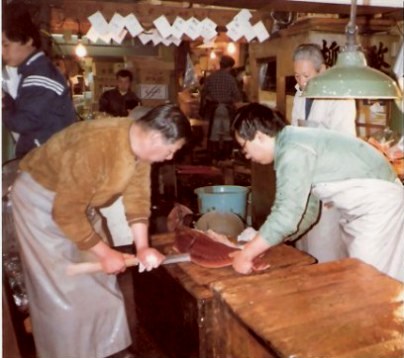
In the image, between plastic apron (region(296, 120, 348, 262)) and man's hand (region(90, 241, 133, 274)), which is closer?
man's hand (region(90, 241, 133, 274))

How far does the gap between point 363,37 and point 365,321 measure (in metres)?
6.79

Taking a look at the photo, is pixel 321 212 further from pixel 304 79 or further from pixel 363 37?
pixel 363 37

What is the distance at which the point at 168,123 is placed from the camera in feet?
9.36

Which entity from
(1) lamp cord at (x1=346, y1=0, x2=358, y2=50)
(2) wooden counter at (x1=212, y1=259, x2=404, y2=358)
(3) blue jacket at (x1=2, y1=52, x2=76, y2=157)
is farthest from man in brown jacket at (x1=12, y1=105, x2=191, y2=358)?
(1) lamp cord at (x1=346, y1=0, x2=358, y2=50)

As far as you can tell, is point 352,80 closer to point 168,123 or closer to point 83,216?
point 168,123

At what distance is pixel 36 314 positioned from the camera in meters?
3.25

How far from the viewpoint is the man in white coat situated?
4227 mm

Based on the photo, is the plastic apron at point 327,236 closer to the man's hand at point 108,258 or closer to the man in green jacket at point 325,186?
the man in green jacket at point 325,186

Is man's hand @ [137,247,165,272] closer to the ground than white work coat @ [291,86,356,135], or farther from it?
closer to the ground

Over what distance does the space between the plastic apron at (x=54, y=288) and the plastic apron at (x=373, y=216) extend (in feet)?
5.95

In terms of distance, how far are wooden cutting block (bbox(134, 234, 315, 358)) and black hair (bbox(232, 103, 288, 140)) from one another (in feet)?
2.98

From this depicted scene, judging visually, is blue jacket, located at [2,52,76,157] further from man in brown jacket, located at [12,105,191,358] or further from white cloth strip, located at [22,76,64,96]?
man in brown jacket, located at [12,105,191,358]

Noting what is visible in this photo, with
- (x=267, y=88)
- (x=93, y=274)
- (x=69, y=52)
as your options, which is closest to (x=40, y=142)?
(x=93, y=274)

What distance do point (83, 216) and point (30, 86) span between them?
1163 mm
